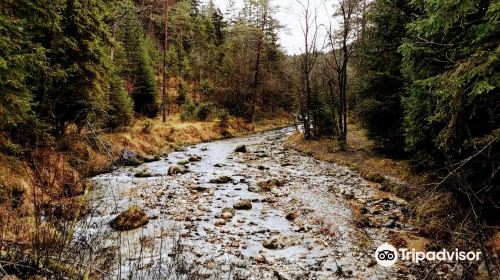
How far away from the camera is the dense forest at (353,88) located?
529 centimetres

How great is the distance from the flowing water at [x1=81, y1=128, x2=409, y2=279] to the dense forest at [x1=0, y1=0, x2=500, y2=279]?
1637 mm

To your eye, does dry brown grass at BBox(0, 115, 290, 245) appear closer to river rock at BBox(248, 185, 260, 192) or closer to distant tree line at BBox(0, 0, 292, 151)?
distant tree line at BBox(0, 0, 292, 151)

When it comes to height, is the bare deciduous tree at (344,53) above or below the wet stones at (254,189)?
above

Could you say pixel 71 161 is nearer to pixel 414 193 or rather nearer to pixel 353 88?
pixel 414 193

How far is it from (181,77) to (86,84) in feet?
86.7

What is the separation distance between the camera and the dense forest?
5.29 metres

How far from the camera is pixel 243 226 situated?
8.59 m

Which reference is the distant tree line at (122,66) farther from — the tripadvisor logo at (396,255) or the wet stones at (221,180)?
the tripadvisor logo at (396,255)

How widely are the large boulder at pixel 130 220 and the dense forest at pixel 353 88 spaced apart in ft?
7.52

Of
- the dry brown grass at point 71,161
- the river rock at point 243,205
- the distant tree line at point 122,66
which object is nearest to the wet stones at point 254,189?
the river rock at point 243,205

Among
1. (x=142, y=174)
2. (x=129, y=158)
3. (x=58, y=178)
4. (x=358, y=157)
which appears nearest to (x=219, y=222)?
(x=58, y=178)

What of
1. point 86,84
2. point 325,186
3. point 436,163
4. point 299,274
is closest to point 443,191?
point 436,163

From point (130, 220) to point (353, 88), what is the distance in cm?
1504

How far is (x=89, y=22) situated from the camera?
1228cm
